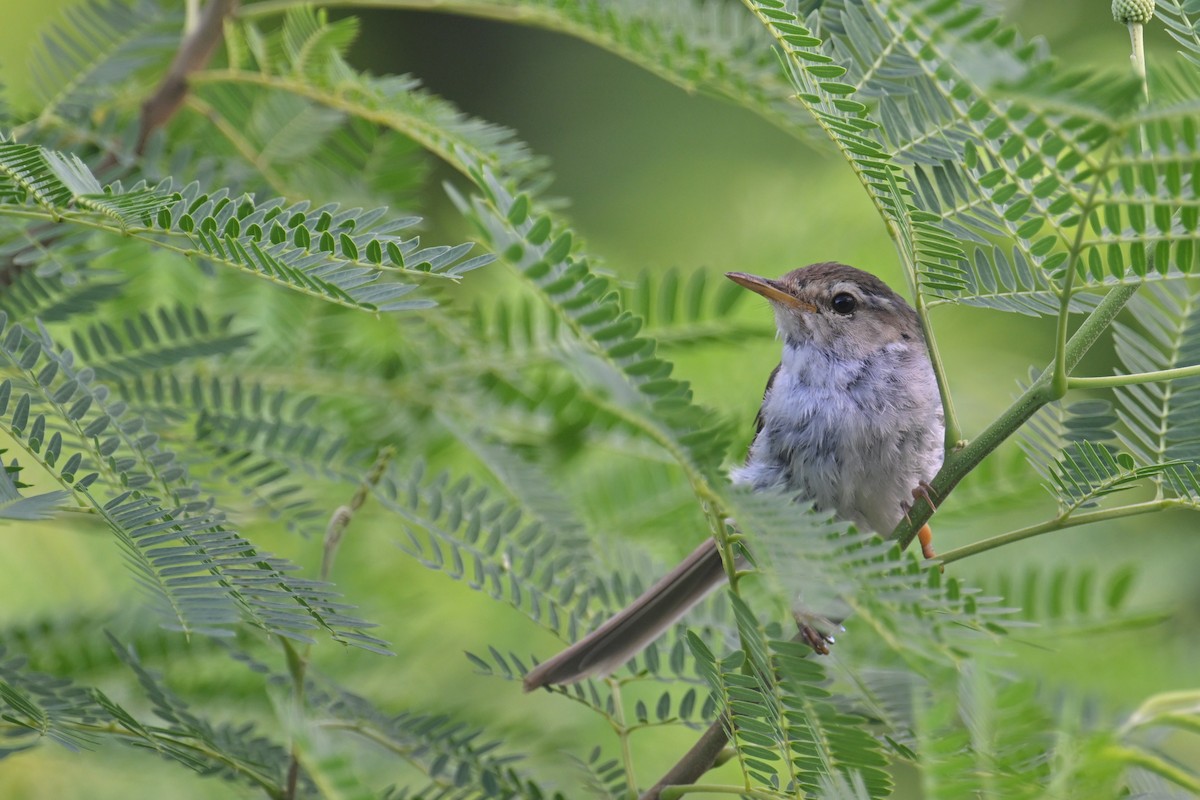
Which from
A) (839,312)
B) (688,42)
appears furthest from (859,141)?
(839,312)

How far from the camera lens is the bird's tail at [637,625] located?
1.93 m

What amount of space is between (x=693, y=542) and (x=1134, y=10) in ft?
5.08

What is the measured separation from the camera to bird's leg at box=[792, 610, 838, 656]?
6.04 ft

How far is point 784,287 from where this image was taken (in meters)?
2.90

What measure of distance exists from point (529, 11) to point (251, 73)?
1.90ft

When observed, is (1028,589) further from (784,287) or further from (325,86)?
(325,86)

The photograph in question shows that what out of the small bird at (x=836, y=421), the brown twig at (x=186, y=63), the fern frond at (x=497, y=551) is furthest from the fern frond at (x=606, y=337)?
the brown twig at (x=186, y=63)

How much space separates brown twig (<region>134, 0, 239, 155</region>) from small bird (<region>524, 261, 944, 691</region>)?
3.88 feet

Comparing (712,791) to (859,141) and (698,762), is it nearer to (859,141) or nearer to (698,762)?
(698,762)

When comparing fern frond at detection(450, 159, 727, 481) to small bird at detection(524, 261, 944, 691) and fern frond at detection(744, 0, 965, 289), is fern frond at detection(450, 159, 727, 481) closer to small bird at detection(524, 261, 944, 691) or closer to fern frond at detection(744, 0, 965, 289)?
fern frond at detection(744, 0, 965, 289)

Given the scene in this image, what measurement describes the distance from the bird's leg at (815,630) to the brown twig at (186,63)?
5.25ft

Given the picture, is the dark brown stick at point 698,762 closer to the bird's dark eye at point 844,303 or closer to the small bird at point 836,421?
the small bird at point 836,421

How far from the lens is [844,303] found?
9.62 feet

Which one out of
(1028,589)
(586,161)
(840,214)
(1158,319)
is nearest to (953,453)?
(1158,319)
